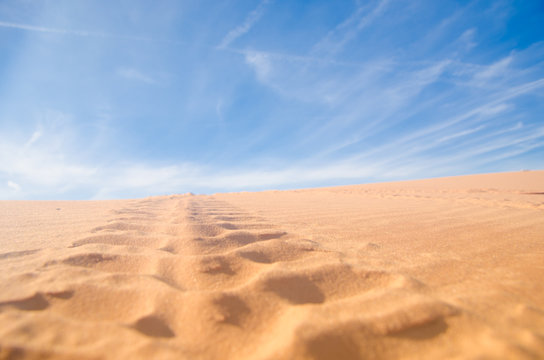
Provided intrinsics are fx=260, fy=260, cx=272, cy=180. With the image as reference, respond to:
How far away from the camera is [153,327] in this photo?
874 mm

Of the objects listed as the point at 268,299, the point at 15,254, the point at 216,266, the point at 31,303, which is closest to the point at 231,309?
the point at 268,299

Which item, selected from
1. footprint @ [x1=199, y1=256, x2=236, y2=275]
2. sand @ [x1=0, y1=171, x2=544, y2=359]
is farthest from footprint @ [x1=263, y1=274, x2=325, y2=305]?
footprint @ [x1=199, y1=256, x2=236, y2=275]

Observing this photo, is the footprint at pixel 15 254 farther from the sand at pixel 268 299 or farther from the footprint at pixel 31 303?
the footprint at pixel 31 303

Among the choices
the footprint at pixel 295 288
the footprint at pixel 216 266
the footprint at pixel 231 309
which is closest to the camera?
the footprint at pixel 231 309

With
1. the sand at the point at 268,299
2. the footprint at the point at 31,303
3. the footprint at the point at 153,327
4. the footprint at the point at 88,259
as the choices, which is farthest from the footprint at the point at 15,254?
the footprint at the point at 153,327

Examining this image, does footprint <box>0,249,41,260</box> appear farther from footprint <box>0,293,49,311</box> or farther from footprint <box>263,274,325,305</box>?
footprint <box>263,274,325,305</box>

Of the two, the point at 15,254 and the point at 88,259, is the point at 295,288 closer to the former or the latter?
the point at 88,259

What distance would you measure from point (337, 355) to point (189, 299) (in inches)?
23.2

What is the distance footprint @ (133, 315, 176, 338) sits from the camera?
843 millimetres

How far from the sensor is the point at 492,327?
0.82 m

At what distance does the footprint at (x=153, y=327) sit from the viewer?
2.77ft

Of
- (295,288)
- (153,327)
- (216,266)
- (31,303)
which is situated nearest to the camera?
(153,327)

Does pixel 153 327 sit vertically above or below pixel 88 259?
below

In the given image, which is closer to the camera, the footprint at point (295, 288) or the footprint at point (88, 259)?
the footprint at point (295, 288)
